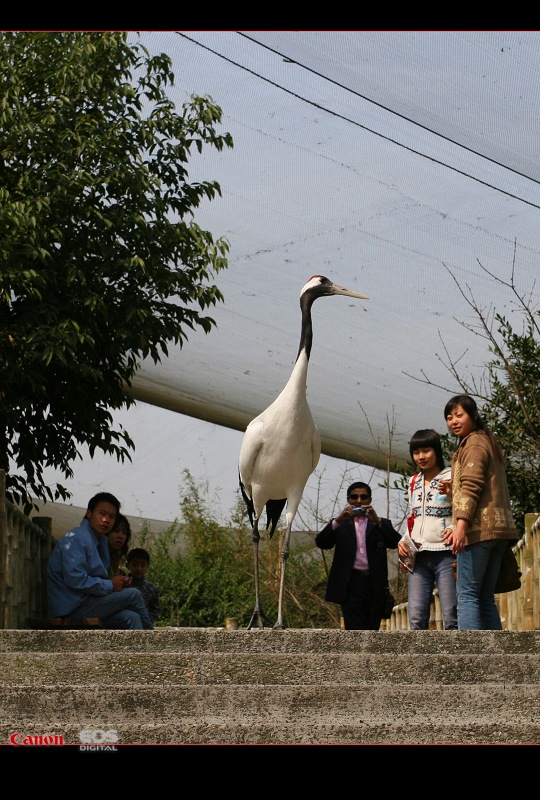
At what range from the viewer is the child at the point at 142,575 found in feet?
28.6

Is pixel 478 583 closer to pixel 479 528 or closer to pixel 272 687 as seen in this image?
pixel 479 528

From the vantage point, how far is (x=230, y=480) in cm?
1662

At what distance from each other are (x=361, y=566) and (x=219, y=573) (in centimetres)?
876

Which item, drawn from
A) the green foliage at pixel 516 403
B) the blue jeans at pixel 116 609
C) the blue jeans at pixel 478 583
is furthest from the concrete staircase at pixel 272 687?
the green foliage at pixel 516 403

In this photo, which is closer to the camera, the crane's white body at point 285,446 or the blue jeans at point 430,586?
the blue jeans at point 430,586

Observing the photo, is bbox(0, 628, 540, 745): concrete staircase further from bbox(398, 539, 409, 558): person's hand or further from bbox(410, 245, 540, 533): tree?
bbox(410, 245, 540, 533): tree

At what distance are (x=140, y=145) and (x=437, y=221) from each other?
259 cm

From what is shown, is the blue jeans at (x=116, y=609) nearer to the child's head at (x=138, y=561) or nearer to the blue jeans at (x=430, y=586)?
the child's head at (x=138, y=561)

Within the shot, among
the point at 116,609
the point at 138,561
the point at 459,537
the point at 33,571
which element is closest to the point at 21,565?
the point at 33,571

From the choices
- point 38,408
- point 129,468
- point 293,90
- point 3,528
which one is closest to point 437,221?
point 293,90

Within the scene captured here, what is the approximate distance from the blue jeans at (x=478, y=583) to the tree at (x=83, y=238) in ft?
13.3

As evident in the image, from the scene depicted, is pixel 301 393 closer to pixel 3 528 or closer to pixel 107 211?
pixel 3 528

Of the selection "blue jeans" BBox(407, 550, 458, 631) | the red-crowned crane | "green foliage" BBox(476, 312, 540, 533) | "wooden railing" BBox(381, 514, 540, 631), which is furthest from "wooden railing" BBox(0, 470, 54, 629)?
"green foliage" BBox(476, 312, 540, 533)
